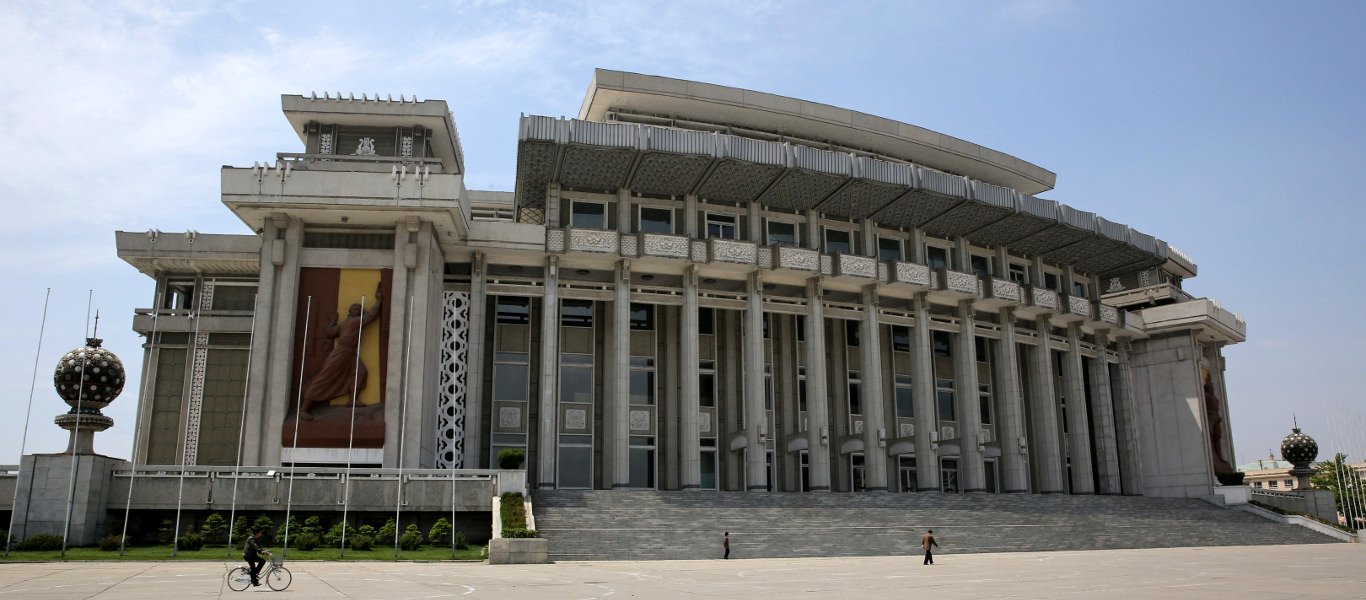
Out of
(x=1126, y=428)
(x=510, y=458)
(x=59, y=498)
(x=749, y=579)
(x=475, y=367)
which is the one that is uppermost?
(x=475, y=367)

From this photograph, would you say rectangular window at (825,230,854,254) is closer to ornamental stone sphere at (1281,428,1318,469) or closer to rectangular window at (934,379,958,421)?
rectangular window at (934,379,958,421)

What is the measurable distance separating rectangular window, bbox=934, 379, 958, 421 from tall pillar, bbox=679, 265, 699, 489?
1534 centimetres

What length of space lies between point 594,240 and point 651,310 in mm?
5879

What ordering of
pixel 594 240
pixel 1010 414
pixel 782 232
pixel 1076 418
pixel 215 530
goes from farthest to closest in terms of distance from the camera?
pixel 1076 418
pixel 1010 414
pixel 782 232
pixel 594 240
pixel 215 530

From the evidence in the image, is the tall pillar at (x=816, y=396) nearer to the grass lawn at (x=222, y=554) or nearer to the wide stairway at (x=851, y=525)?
the wide stairway at (x=851, y=525)

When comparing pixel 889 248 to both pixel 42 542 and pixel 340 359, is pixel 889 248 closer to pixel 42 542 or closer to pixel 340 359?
pixel 340 359

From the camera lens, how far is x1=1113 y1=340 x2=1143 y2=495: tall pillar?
56.3 metres

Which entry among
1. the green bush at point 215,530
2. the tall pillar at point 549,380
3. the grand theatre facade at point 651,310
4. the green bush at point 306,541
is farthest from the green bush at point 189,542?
the tall pillar at point 549,380

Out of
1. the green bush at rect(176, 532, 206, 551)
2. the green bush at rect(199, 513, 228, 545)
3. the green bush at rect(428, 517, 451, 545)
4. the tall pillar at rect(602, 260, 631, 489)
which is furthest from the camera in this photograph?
the tall pillar at rect(602, 260, 631, 489)

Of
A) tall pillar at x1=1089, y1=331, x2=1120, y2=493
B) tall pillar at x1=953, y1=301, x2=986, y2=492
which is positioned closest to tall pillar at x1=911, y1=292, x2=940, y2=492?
tall pillar at x1=953, y1=301, x2=986, y2=492

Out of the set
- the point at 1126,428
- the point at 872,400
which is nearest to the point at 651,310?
the point at 872,400

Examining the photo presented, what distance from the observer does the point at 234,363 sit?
147 feet

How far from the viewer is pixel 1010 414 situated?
50250 millimetres

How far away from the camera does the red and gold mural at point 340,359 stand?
120ft
